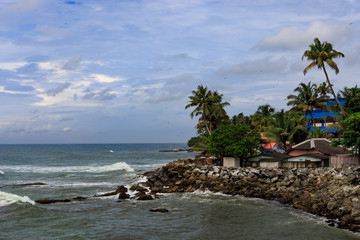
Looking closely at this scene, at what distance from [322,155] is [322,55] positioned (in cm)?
1409

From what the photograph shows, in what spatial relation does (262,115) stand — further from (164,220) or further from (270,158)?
(164,220)

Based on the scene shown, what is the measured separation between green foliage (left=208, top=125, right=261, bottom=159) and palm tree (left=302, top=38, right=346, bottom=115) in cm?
1345

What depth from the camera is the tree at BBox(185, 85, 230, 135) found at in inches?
1791

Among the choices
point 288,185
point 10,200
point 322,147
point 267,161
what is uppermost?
point 322,147

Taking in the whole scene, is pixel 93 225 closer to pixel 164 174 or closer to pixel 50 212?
pixel 50 212

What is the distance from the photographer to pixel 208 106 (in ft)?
149

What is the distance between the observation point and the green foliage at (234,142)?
3319 cm

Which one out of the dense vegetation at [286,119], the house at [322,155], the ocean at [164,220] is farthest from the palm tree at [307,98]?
the ocean at [164,220]

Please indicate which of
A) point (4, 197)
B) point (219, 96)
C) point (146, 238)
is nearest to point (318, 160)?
point (219, 96)

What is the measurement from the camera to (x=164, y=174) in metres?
32.9

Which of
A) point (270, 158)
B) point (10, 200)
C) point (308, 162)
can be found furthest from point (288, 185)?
point (10, 200)

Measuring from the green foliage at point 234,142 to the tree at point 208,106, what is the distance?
1083 centimetres

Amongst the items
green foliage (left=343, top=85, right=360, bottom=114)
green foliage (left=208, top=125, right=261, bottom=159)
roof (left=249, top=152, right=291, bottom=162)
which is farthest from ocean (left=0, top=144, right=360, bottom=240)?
green foliage (left=343, top=85, right=360, bottom=114)

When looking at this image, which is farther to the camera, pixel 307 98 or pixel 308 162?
pixel 307 98
